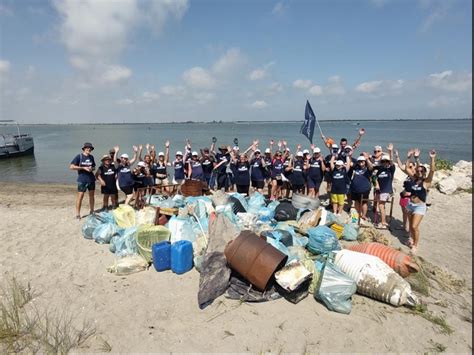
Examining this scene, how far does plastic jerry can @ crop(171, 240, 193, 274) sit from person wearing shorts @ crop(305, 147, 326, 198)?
4.28 metres

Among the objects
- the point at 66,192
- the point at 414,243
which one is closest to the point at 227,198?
the point at 414,243

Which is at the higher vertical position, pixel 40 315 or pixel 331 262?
pixel 331 262

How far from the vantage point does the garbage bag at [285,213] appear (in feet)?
22.2

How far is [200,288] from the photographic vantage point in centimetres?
440

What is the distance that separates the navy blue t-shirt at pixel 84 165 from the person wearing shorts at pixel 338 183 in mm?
5858

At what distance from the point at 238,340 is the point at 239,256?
112 cm

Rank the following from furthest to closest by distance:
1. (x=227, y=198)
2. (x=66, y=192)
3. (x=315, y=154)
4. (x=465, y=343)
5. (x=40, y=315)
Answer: (x=66, y=192) → (x=315, y=154) → (x=227, y=198) → (x=40, y=315) → (x=465, y=343)

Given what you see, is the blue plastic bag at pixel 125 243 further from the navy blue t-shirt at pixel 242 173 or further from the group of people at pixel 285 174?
the navy blue t-shirt at pixel 242 173

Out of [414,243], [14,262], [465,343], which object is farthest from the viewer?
[414,243]

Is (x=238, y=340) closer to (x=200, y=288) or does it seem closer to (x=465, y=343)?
(x=200, y=288)

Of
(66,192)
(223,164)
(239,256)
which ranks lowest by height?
(66,192)

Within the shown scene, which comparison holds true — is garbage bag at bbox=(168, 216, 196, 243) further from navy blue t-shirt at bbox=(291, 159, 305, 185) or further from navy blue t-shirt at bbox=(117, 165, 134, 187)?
navy blue t-shirt at bbox=(291, 159, 305, 185)

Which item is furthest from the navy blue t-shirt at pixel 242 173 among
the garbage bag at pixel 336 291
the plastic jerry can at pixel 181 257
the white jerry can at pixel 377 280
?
the garbage bag at pixel 336 291

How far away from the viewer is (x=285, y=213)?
267 inches
